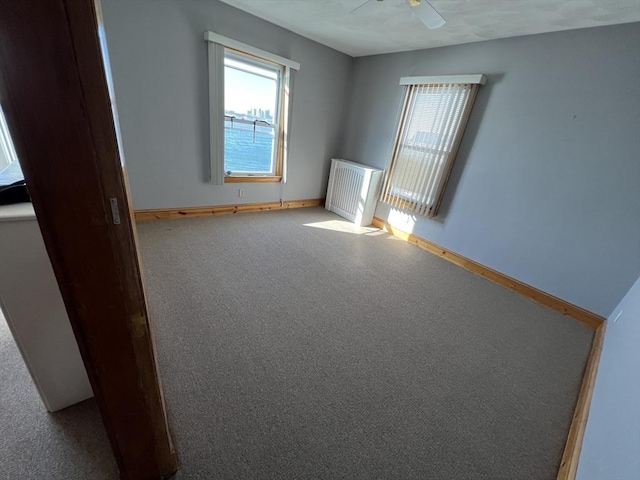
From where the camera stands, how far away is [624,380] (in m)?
1.21

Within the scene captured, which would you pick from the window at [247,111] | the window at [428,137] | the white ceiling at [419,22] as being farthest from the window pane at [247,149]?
the window at [428,137]

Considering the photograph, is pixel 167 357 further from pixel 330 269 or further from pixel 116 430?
pixel 330 269

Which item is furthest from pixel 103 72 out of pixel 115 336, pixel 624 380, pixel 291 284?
pixel 624 380

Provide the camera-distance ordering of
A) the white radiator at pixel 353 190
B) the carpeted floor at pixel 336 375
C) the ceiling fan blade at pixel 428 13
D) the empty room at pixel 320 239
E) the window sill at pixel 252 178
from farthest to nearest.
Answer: the white radiator at pixel 353 190, the window sill at pixel 252 178, the ceiling fan blade at pixel 428 13, the carpeted floor at pixel 336 375, the empty room at pixel 320 239

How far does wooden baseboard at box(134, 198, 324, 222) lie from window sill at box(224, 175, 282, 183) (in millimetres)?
338

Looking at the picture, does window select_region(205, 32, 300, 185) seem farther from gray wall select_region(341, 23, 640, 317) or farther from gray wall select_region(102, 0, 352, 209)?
gray wall select_region(341, 23, 640, 317)

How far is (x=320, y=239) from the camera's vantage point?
3.26 meters

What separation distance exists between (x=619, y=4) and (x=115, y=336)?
3.26 m

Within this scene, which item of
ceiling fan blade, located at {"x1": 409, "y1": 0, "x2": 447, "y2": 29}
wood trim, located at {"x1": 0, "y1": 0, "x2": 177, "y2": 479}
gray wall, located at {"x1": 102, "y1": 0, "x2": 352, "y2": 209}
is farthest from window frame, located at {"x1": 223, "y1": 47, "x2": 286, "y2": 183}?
wood trim, located at {"x1": 0, "y1": 0, "x2": 177, "y2": 479}

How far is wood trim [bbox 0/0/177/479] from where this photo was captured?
444 mm

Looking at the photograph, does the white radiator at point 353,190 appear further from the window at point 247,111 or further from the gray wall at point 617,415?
the gray wall at point 617,415

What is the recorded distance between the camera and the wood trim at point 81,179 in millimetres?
444

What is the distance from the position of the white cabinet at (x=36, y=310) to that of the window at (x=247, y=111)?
2469 millimetres

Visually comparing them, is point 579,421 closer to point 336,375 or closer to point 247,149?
point 336,375
